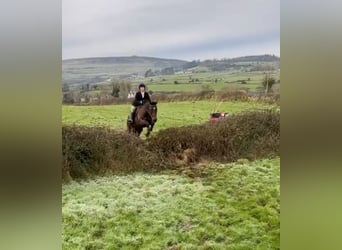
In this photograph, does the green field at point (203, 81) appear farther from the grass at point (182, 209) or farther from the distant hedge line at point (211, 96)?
the grass at point (182, 209)

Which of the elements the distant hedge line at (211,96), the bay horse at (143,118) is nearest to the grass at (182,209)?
the bay horse at (143,118)

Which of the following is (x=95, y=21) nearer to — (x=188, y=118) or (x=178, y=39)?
(x=178, y=39)

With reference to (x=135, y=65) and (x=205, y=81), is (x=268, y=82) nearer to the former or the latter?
(x=205, y=81)

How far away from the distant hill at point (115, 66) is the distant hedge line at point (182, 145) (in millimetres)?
274

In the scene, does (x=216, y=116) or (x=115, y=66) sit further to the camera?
(x=216, y=116)

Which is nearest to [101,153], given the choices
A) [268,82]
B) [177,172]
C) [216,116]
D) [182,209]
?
[177,172]

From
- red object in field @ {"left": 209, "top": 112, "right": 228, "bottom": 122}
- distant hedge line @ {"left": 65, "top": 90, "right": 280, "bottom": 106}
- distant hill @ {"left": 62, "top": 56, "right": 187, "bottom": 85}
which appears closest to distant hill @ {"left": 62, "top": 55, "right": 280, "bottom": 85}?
distant hill @ {"left": 62, "top": 56, "right": 187, "bottom": 85}

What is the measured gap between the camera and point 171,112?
2412 mm

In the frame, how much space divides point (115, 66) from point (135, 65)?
0.11 meters

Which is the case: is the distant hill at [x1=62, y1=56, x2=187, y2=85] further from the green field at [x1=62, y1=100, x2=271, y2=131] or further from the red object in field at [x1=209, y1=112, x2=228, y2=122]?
the red object in field at [x1=209, y1=112, x2=228, y2=122]

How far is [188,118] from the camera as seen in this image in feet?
7.97

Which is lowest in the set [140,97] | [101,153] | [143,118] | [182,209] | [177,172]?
[182,209]

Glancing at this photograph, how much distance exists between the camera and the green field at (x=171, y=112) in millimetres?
2336

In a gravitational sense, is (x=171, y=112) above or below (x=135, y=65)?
below
